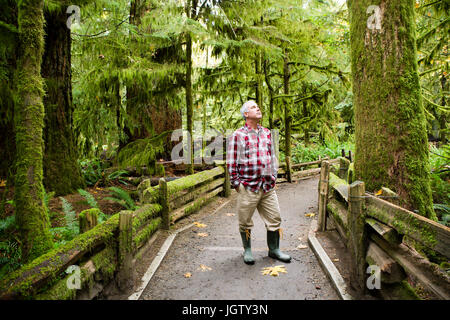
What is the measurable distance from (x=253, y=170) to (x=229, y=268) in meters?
1.58

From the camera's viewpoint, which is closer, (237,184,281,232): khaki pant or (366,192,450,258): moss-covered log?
(366,192,450,258): moss-covered log

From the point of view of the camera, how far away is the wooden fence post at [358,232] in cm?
350

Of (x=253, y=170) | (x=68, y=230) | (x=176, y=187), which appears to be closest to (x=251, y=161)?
(x=253, y=170)

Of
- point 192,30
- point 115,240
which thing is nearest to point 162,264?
point 115,240

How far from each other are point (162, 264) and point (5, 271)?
2.19 metres

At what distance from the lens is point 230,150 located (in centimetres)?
443

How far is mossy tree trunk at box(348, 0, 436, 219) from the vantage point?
13.1 feet

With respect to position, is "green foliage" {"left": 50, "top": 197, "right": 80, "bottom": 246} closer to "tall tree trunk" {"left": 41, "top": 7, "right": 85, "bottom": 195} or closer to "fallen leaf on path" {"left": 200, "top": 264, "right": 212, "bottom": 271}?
"fallen leaf on path" {"left": 200, "top": 264, "right": 212, "bottom": 271}

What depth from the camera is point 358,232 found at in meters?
3.59

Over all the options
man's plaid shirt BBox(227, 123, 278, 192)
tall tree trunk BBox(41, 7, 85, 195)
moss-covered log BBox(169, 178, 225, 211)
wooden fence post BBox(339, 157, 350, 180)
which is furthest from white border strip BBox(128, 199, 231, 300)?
wooden fence post BBox(339, 157, 350, 180)

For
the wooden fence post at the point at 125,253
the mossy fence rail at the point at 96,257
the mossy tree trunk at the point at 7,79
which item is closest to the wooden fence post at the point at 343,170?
the mossy fence rail at the point at 96,257

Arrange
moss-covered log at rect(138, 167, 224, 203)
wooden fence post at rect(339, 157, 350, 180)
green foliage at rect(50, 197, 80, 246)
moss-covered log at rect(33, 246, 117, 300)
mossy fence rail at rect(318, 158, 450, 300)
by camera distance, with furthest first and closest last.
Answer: wooden fence post at rect(339, 157, 350, 180)
moss-covered log at rect(138, 167, 224, 203)
green foliage at rect(50, 197, 80, 246)
moss-covered log at rect(33, 246, 117, 300)
mossy fence rail at rect(318, 158, 450, 300)

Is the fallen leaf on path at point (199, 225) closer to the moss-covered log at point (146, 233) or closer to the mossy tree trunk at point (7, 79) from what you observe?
the moss-covered log at point (146, 233)

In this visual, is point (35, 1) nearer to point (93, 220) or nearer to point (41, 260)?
point (93, 220)
